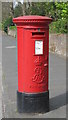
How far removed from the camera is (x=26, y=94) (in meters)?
5.85

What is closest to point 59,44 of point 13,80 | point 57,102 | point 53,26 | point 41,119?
point 53,26

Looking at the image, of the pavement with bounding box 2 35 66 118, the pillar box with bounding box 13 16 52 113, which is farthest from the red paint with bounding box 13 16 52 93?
the pavement with bounding box 2 35 66 118

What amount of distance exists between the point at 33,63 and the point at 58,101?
1360 mm

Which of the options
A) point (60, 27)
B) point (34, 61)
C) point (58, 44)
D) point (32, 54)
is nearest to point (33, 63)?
point (34, 61)

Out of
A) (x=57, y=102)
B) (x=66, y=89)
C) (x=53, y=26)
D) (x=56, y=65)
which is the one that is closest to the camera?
(x=57, y=102)

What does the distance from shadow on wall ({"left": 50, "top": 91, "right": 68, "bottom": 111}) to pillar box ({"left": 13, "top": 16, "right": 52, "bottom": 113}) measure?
0.43 metres

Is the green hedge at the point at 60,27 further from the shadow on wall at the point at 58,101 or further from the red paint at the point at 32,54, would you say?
the red paint at the point at 32,54

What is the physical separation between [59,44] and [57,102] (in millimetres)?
8526

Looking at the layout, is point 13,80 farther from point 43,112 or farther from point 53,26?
point 53,26

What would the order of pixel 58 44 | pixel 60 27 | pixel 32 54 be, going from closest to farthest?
pixel 32 54, pixel 58 44, pixel 60 27

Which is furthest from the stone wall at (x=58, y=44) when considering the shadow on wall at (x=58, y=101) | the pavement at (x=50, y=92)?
the shadow on wall at (x=58, y=101)

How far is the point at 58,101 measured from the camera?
6699mm

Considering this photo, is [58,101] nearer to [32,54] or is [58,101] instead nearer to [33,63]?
[33,63]

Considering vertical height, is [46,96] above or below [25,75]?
below
